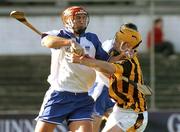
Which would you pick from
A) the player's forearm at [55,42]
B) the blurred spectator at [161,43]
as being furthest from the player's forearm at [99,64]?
the blurred spectator at [161,43]

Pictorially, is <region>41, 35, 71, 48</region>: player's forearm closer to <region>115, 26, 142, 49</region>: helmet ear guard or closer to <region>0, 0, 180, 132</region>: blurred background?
<region>115, 26, 142, 49</region>: helmet ear guard

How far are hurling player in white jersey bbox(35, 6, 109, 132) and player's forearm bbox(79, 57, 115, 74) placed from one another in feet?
0.89

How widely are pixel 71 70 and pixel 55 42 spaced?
1.44ft

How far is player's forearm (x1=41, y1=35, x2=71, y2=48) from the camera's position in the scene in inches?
325

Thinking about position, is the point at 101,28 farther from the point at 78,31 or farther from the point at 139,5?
the point at 78,31

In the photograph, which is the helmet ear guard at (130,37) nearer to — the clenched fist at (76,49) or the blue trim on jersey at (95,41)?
the blue trim on jersey at (95,41)

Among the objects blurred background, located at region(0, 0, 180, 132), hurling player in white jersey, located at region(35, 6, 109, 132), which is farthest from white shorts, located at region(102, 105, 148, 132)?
blurred background, located at region(0, 0, 180, 132)

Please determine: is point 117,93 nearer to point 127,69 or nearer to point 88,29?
point 127,69

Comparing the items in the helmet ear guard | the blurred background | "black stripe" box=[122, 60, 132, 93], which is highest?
the helmet ear guard

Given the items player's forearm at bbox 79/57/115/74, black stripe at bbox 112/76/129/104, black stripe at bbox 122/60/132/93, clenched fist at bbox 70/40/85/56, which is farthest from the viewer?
black stripe at bbox 112/76/129/104

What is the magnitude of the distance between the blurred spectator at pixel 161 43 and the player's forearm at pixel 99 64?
30.3 ft

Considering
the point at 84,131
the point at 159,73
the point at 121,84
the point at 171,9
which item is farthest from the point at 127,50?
the point at 171,9

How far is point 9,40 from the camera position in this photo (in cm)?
1853

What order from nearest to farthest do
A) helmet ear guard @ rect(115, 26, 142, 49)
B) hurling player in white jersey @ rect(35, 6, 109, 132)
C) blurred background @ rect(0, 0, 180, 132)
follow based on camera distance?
hurling player in white jersey @ rect(35, 6, 109, 132), helmet ear guard @ rect(115, 26, 142, 49), blurred background @ rect(0, 0, 180, 132)
